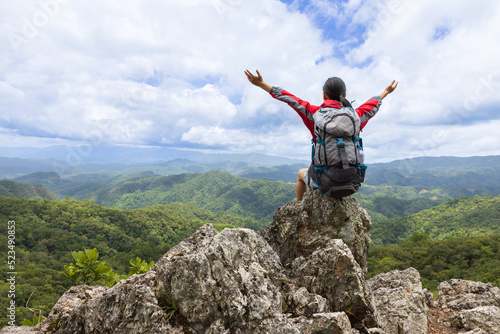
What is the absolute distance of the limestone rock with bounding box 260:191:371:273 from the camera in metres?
6.82

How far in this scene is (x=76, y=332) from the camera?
17.3 feet

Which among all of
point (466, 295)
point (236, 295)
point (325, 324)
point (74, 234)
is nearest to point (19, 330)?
point (236, 295)

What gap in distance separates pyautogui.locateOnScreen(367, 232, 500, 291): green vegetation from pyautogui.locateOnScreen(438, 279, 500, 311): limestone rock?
5175 centimetres

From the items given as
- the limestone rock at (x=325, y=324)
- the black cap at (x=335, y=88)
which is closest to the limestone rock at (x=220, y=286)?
the limestone rock at (x=325, y=324)

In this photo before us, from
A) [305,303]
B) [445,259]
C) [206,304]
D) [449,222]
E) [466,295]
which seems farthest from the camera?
[449,222]

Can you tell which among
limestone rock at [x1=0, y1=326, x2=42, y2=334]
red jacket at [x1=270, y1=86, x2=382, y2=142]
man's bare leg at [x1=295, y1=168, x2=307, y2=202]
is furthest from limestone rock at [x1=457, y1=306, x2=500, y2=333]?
limestone rock at [x1=0, y1=326, x2=42, y2=334]

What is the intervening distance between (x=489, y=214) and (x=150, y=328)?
205 m

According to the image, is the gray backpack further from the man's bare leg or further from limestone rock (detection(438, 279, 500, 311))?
limestone rock (detection(438, 279, 500, 311))

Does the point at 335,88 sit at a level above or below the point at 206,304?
above

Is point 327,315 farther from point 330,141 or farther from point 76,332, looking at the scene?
point 76,332

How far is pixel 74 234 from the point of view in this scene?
4938 inches

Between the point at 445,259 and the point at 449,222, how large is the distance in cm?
10507

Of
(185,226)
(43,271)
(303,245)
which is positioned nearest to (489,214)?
(185,226)

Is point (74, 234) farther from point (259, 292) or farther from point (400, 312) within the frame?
point (400, 312)
